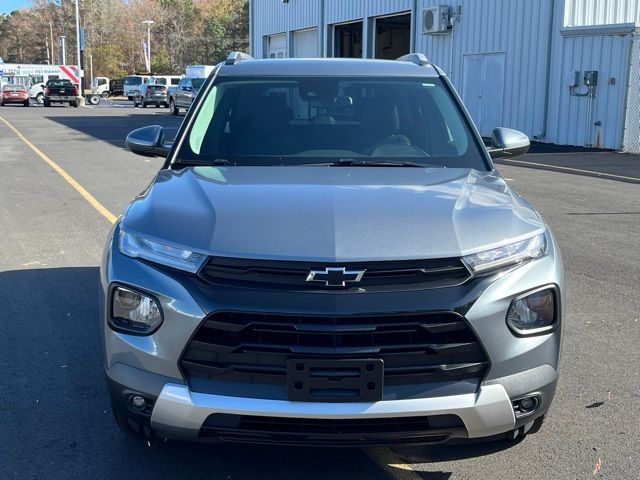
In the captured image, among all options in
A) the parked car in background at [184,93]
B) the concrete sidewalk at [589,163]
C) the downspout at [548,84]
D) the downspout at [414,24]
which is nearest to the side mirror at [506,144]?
the concrete sidewalk at [589,163]

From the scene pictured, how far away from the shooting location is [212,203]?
127 inches

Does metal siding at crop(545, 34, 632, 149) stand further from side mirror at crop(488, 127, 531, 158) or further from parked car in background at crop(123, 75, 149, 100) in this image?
parked car in background at crop(123, 75, 149, 100)

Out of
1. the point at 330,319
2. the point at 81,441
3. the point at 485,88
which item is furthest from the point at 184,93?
the point at 330,319

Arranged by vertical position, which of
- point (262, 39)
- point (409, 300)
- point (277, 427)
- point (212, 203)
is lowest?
point (277, 427)

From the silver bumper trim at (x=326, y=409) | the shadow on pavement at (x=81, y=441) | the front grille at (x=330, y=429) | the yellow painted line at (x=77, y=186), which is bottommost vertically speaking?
the shadow on pavement at (x=81, y=441)

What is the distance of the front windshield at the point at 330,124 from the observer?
4.15m

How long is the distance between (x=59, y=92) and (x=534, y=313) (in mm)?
49685

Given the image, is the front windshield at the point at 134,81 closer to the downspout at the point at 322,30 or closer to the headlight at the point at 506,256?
the downspout at the point at 322,30

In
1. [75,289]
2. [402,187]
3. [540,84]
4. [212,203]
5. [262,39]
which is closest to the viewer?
[212,203]

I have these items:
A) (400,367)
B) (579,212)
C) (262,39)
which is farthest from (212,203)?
(262,39)

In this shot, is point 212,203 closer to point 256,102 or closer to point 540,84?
point 256,102

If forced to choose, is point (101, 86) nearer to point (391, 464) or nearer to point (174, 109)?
point (174, 109)

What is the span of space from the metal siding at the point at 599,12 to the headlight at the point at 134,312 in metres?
18.9

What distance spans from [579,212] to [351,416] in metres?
8.09
